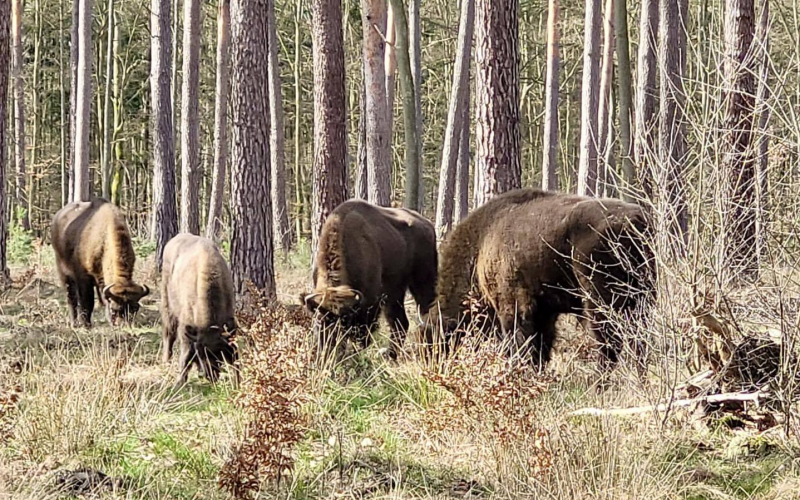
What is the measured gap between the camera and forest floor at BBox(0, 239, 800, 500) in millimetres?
5707

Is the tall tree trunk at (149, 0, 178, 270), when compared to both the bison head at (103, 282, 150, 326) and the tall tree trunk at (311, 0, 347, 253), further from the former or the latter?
the bison head at (103, 282, 150, 326)

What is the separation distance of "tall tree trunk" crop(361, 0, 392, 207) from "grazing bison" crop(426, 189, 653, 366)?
5.48 m

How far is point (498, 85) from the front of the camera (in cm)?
1017

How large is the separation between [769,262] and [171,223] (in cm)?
1380

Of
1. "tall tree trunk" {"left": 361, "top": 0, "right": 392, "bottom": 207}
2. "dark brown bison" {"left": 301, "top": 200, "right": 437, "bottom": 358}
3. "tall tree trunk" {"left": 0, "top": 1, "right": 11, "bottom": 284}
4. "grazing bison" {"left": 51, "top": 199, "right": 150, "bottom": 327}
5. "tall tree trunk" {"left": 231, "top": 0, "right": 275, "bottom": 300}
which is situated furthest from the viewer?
"tall tree trunk" {"left": 361, "top": 0, "right": 392, "bottom": 207}

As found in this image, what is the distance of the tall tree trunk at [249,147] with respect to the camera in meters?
12.2

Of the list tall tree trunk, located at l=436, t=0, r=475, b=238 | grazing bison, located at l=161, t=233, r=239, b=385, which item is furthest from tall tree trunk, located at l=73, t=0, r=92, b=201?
grazing bison, located at l=161, t=233, r=239, b=385

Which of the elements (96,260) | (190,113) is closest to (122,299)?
(96,260)

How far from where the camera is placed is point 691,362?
22.7 feet

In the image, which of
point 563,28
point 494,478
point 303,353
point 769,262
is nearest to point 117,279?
point 303,353

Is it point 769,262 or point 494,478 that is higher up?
point 769,262

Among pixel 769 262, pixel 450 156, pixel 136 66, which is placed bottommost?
pixel 769 262

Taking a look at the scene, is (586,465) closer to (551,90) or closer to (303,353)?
(303,353)

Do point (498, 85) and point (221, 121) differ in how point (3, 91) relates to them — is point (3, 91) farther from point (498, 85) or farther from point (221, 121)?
point (221, 121)
